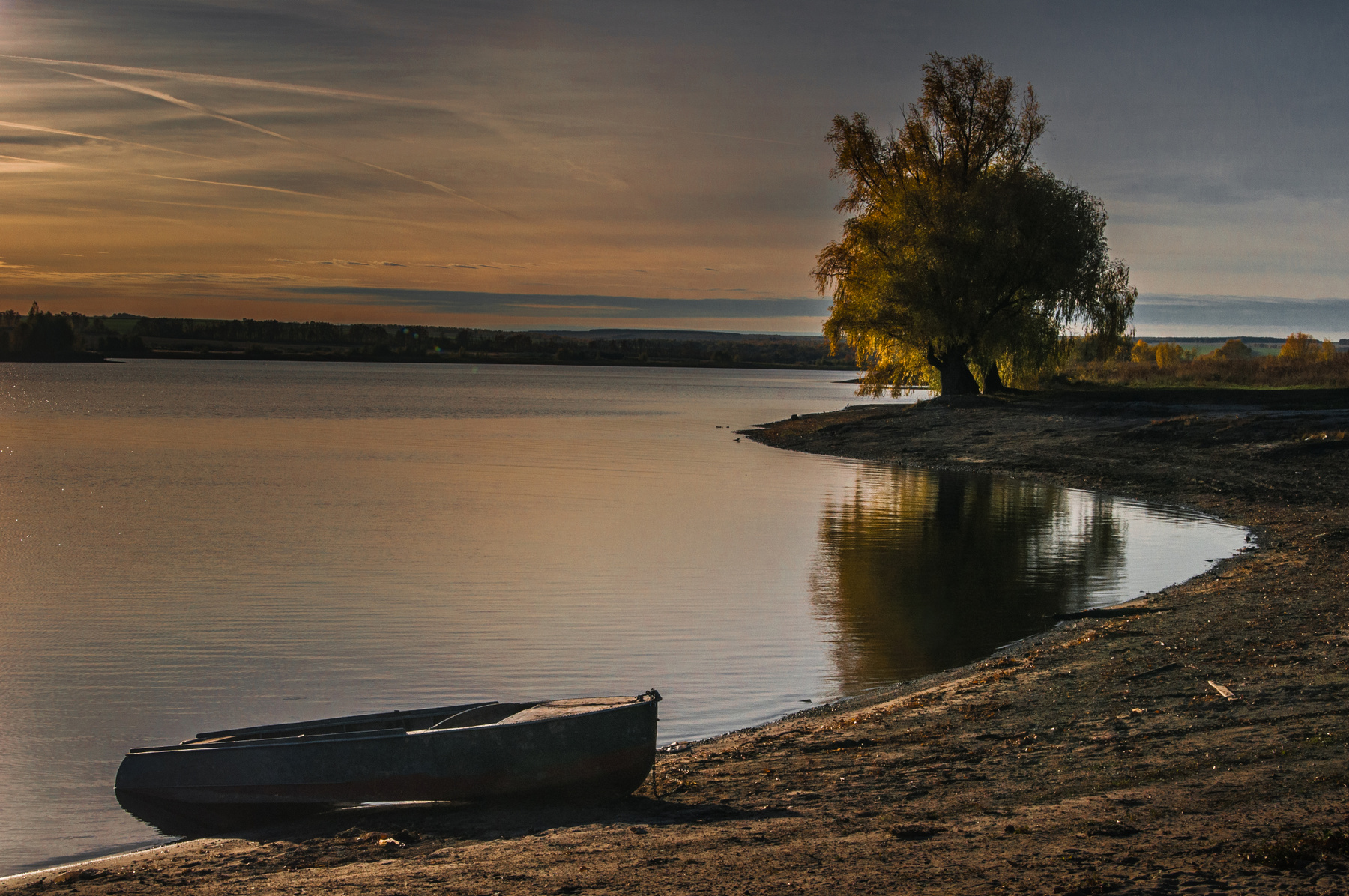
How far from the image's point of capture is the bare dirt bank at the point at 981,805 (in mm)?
5938

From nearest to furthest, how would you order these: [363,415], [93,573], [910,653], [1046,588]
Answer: [910,653], [1046,588], [93,573], [363,415]

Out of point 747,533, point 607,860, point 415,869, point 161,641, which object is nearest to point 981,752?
point 607,860

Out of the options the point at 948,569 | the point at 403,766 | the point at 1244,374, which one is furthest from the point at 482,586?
the point at 1244,374

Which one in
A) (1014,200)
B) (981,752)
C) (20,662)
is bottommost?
(20,662)

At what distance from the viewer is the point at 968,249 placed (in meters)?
47.0

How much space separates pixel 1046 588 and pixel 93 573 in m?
16.6

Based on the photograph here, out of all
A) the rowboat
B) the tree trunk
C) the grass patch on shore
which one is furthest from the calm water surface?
the grass patch on shore

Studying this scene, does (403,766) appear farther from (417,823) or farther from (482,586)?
(482,586)

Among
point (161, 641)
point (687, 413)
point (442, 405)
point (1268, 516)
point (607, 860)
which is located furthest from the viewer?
point (442, 405)

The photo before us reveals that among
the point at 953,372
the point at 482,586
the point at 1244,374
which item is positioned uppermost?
the point at 1244,374

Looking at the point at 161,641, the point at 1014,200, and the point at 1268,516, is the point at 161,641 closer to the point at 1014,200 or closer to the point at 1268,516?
the point at 1268,516

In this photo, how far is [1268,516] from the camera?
23797mm

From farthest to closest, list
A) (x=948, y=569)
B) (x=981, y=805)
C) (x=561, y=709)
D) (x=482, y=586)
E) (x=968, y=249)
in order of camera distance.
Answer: (x=968, y=249), (x=948, y=569), (x=482, y=586), (x=561, y=709), (x=981, y=805)

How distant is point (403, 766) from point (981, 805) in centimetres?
413
